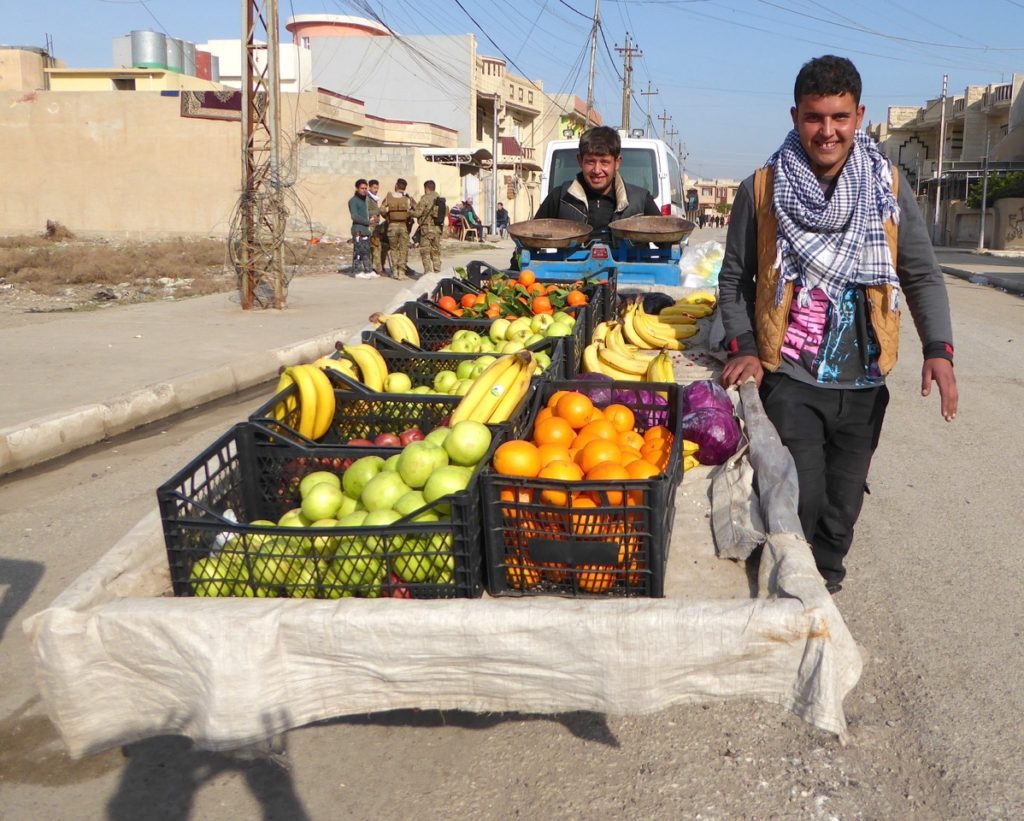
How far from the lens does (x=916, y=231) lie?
132 inches

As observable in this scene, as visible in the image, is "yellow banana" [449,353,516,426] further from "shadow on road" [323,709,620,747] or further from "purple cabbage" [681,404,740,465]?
"shadow on road" [323,709,620,747]

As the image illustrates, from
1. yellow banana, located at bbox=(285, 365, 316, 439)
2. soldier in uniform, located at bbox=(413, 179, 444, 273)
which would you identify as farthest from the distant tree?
yellow banana, located at bbox=(285, 365, 316, 439)

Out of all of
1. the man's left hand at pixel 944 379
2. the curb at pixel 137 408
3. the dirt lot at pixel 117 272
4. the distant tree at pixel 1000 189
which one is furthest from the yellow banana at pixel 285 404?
the distant tree at pixel 1000 189

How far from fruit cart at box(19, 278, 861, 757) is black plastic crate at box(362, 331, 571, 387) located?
7.84ft

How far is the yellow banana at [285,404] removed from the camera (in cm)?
388

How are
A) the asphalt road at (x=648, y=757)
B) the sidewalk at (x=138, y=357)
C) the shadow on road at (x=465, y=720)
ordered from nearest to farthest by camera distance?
the asphalt road at (x=648, y=757), the shadow on road at (x=465, y=720), the sidewalk at (x=138, y=357)

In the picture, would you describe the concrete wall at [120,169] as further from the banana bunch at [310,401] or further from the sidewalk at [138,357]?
the banana bunch at [310,401]

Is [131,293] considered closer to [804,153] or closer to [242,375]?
[242,375]

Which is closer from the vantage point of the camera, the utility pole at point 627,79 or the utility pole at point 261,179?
the utility pole at point 261,179

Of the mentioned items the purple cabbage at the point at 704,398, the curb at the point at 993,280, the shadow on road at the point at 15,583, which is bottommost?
the shadow on road at the point at 15,583

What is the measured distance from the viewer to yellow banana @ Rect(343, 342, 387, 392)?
4.59 metres

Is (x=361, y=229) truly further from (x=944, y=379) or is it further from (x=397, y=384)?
(x=944, y=379)

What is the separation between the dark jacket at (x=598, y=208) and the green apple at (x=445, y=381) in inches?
134

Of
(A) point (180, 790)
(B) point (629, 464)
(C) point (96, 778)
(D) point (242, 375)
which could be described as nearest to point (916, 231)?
(B) point (629, 464)
